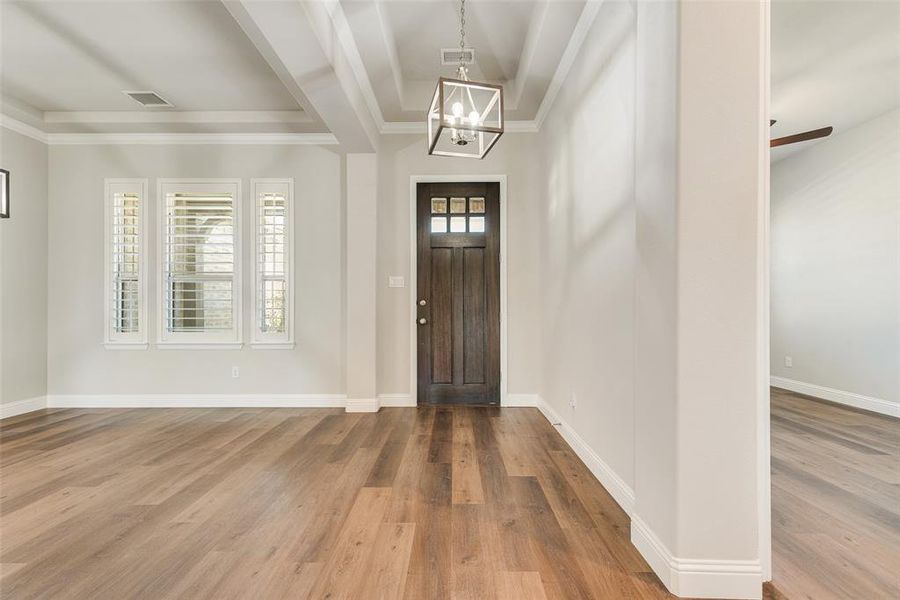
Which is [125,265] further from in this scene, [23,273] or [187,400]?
[187,400]

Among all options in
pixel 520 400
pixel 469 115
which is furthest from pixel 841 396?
pixel 469 115

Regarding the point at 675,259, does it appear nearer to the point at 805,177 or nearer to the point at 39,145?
the point at 805,177

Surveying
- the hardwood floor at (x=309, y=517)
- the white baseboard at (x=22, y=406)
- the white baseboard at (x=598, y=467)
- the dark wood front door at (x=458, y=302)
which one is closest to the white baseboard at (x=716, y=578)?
the hardwood floor at (x=309, y=517)

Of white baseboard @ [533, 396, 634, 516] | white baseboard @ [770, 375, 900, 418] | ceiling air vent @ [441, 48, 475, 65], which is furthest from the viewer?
white baseboard @ [770, 375, 900, 418]

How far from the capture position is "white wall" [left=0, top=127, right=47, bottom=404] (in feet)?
13.5

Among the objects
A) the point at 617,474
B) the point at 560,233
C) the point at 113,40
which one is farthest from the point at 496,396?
the point at 113,40

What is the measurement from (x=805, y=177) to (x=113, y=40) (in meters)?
7.08

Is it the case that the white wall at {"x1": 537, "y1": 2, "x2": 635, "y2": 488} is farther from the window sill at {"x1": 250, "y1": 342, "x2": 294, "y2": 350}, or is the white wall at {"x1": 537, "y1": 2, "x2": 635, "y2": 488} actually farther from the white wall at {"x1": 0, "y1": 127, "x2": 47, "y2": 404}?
the white wall at {"x1": 0, "y1": 127, "x2": 47, "y2": 404}

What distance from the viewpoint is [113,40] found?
316cm

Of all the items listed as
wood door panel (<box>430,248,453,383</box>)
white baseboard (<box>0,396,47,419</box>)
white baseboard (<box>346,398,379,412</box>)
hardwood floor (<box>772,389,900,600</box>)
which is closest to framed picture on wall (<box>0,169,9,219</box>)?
white baseboard (<box>0,396,47,419</box>)

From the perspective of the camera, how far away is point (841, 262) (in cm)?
456

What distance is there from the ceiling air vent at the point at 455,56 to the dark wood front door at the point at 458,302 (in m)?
1.20

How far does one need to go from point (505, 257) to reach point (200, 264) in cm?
328

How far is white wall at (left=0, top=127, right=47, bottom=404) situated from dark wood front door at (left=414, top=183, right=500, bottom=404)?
13.1 feet
